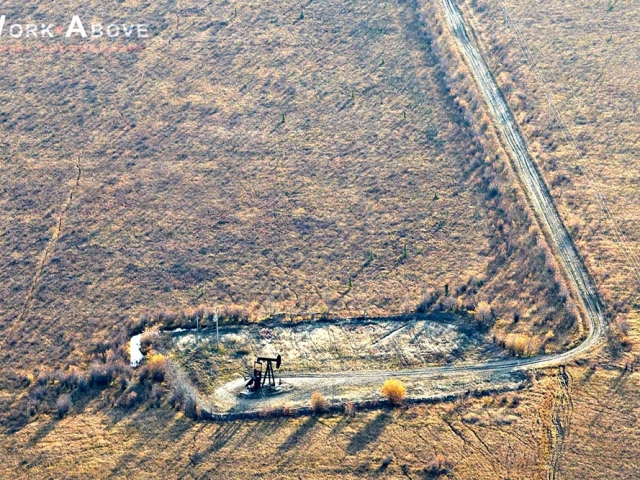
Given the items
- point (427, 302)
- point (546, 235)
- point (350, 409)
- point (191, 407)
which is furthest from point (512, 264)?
point (191, 407)

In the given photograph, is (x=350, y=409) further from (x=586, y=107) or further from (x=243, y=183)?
(x=586, y=107)

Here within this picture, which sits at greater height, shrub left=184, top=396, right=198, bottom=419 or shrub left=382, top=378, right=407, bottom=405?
shrub left=184, top=396, right=198, bottom=419

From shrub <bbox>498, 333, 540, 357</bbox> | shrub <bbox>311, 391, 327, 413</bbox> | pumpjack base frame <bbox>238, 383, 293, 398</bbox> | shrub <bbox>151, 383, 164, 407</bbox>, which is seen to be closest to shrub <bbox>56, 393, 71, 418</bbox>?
shrub <bbox>151, 383, 164, 407</bbox>

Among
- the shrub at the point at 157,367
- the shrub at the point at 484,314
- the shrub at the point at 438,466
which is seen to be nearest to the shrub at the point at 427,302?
the shrub at the point at 484,314

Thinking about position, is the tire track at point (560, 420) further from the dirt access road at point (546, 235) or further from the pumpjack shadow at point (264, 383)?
the pumpjack shadow at point (264, 383)

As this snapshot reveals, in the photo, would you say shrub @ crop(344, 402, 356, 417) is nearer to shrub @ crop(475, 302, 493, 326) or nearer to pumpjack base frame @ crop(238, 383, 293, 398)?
pumpjack base frame @ crop(238, 383, 293, 398)
